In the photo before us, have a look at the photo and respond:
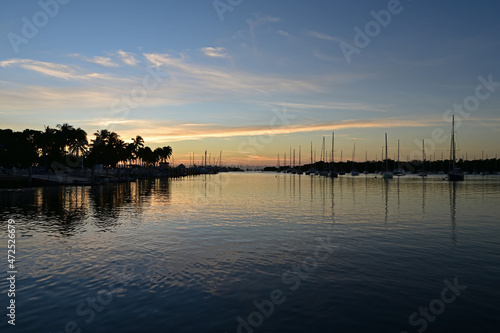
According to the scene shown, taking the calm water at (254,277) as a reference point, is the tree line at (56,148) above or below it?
above

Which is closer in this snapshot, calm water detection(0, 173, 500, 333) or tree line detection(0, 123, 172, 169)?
calm water detection(0, 173, 500, 333)

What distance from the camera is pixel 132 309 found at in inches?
493

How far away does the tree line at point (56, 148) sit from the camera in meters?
82.4

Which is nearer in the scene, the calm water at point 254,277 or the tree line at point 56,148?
the calm water at point 254,277

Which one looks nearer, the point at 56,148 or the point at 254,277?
the point at 254,277

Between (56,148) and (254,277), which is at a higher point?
(56,148)

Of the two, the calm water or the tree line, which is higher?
the tree line

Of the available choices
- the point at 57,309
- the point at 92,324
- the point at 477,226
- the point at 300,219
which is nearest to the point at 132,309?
the point at 92,324

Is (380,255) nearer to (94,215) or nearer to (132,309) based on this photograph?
(132,309)

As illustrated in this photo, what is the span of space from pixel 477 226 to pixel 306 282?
2263 centimetres

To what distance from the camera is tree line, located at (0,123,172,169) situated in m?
82.4

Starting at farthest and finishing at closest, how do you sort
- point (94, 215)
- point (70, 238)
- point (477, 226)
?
point (94, 215)
point (477, 226)
point (70, 238)

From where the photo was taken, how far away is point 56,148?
118625 mm

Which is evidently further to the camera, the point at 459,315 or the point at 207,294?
the point at 207,294
